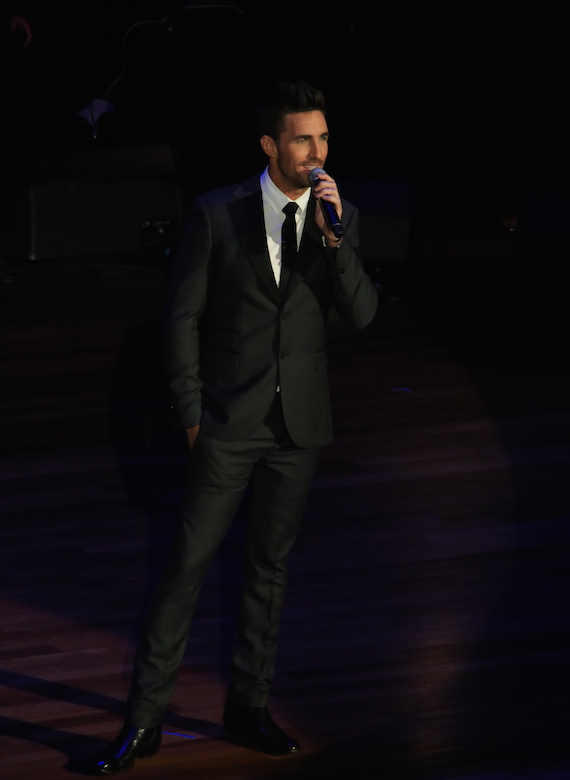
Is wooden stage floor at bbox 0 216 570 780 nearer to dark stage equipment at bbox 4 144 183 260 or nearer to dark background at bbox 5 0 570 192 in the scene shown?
dark stage equipment at bbox 4 144 183 260

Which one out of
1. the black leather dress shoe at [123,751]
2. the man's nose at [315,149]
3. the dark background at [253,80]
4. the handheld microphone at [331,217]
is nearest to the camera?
the handheld microphone at [331,217]

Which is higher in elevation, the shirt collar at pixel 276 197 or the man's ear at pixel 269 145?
the man's ear at pixel 269 145

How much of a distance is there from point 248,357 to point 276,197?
34cm

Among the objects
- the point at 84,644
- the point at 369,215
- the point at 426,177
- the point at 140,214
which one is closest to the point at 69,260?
the point at 140,214

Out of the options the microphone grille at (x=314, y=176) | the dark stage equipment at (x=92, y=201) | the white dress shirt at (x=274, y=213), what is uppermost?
the microphone grille at (x=314, y=176)

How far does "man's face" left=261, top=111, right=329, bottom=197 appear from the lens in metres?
2.72

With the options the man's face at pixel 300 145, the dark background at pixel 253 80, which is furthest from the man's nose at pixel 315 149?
the dark background at pixel 253 80

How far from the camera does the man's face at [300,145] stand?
2.72 meters

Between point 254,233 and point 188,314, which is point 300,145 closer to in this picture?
point 254,233

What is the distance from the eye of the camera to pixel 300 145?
8.98 ft

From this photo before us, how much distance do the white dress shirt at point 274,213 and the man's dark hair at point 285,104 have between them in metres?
0.14

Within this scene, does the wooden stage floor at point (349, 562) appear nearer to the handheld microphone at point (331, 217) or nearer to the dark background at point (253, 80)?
the handheld microphone at point (331, 217)

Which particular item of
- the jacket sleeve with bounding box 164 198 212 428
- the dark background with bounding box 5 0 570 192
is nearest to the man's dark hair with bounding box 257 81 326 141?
the jacket sleeve with bounding box 164 198 212 428

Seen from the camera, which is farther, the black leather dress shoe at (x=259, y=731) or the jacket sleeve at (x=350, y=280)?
the black leather dress shoe at (x=259, y=731)
